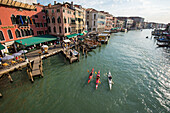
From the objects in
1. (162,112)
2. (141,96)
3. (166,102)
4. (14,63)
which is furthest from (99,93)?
(14,63)

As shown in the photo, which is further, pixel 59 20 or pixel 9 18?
pixel 59 20

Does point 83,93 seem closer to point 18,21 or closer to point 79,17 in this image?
point 18,21

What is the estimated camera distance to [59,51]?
2764 centimetres

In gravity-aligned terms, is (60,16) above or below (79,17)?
below

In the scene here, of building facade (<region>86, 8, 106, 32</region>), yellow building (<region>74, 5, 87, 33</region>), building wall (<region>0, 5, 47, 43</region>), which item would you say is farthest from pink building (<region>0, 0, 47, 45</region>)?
building facade (<region>86, 8, 106, 32</region>)

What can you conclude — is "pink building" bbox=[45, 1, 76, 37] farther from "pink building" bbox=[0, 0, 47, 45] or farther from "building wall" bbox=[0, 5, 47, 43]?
"building wall" bbox=[0, 5, 47, 43]

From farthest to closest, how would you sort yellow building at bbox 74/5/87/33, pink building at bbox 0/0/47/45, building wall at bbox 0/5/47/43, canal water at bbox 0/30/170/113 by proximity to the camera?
yellow building at bbox 74/5/87/33 < pink building at bbox 0/0/47/45 < building wall at bbox 0/5/47/43 < canal water at bbox 0/30/170/113

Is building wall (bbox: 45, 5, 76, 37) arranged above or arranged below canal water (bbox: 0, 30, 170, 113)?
above

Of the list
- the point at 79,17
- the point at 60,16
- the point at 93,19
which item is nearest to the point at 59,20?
the point at 60,16

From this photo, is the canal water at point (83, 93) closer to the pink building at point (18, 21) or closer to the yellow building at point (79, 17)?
the pink building at point (18, 21)

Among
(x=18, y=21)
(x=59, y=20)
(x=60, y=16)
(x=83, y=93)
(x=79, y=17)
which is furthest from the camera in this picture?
Result: (x=79, y=17)

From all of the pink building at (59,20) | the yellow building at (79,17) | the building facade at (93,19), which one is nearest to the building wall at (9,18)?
the pink building at (59,20)

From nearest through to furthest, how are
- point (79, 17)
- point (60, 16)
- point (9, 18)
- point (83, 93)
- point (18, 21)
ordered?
point (83, 93), point (9, 18), point (18, 21), point (60, 16), point (79, 17)

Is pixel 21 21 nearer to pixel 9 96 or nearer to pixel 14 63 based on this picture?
pixel 14 63
